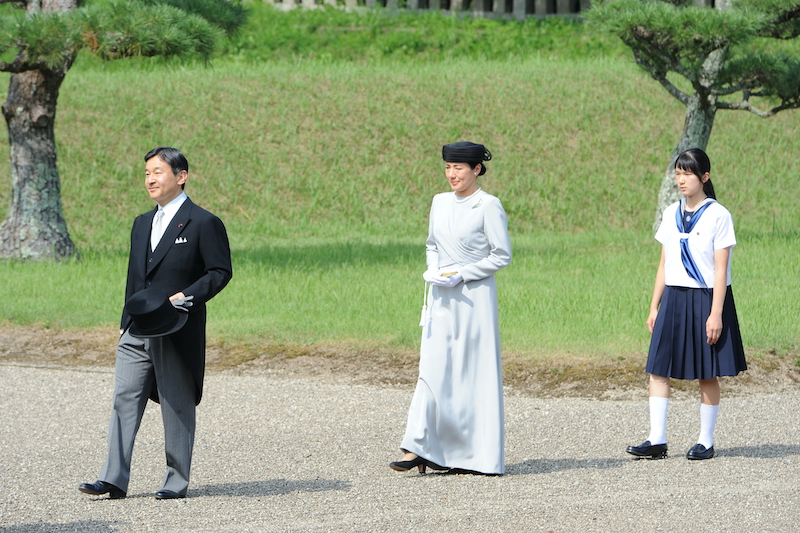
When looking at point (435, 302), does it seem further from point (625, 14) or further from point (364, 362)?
point (625, 14)

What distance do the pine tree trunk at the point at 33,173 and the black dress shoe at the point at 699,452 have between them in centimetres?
926

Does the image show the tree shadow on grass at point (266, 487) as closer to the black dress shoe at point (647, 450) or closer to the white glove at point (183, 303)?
the white glove at point (183, 303)

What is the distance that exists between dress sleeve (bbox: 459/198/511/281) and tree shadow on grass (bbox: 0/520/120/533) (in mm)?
1992

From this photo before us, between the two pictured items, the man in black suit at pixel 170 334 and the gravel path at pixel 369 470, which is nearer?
the gravel path at pixel 369 470

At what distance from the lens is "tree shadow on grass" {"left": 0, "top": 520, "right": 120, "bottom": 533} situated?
154 inches

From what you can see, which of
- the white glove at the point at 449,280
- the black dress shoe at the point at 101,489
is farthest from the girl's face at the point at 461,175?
the black dress shoe at the point at 101,489

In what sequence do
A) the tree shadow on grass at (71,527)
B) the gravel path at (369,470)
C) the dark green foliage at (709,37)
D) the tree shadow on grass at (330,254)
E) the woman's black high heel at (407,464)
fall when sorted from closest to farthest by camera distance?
the tree shadow on grass at (71,527) < the gravel path at (369,470) < the woman's black high heel at (407,464) < the dark green foliage at (709,37) < the tree shadow on grass at (330,254)

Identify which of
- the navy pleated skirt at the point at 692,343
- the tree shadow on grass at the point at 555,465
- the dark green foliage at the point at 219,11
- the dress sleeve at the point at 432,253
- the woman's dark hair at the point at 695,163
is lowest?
the tree shadow on grass at the point at 555,465

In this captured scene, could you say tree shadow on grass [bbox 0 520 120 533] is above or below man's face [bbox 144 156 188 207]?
below

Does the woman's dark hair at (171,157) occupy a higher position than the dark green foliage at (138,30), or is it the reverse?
the dark green foliage at (138,30)

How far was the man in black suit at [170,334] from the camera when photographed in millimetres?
4367

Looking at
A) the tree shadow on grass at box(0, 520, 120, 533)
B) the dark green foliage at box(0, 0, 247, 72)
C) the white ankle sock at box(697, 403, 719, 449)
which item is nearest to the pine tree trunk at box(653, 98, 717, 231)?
the dark green foliage at box(0, 0, 247, 72)

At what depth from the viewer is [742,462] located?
496 cm

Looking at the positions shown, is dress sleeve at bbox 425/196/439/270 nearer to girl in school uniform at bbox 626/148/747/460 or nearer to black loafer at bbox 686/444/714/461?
girl in school uniform at bbox 626/148/747/460
